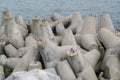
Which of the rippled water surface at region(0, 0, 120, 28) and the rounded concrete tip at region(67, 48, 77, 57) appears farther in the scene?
the rippled water surface at region(0, 0, 120, 28)

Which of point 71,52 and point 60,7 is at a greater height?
point 71,52

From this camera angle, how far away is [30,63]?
5.01 ft

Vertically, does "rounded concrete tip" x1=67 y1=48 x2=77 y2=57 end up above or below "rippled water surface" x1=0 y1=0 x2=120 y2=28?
above

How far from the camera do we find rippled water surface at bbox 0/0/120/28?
3.28 m

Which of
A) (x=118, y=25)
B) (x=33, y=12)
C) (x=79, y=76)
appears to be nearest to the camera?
(x=79, y=76)

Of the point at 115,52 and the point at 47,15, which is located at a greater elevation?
the point at 115,52

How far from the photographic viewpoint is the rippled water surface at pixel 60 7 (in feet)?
10.8

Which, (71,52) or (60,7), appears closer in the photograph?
(71,52)

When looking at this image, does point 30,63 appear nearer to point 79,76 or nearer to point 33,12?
point 79,76

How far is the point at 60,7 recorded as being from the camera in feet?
11.0

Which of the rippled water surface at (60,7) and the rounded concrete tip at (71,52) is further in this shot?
the rippled water surface at (60,7)

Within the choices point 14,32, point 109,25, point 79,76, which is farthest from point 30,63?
point 109,25

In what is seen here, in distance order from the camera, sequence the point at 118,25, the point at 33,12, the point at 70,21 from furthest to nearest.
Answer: the point at 33,12 → the point at 118,25 → the point at 70,21

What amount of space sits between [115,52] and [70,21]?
0.66 meters
